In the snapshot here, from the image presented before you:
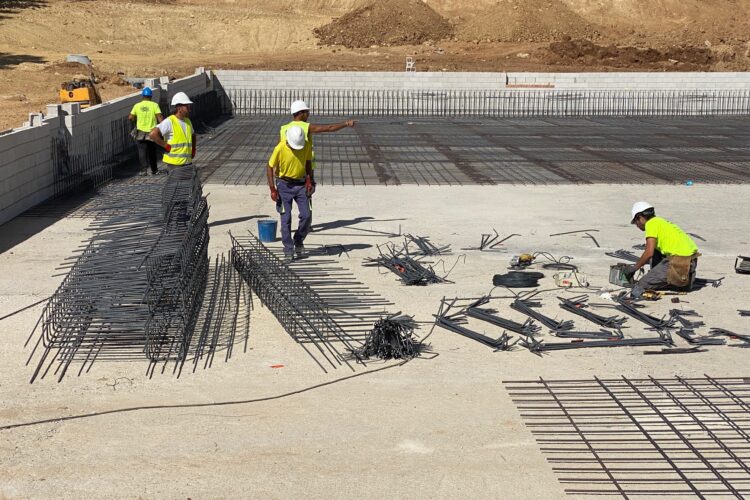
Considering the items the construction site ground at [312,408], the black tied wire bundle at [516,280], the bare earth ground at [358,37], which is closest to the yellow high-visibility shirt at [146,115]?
the construction site ground at [312,408]

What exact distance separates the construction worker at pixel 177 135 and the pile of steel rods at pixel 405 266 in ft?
9.08

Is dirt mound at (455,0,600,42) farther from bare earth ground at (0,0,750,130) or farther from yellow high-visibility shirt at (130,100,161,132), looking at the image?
yellow high-visibility shirt at (130,100,161,132)

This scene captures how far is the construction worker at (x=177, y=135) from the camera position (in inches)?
445

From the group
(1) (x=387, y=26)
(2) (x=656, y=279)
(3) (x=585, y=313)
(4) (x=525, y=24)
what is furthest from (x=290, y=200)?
(4) (x=525, y=24)

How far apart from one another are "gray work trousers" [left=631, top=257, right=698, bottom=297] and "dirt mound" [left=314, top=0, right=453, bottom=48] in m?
37.6

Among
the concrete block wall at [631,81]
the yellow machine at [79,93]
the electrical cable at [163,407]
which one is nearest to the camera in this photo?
the electrical cable at [163,407]

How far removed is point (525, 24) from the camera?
46.9 meters

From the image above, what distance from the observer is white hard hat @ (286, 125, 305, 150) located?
9.95m

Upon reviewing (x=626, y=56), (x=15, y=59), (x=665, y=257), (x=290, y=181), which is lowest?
(x=665, y=257)

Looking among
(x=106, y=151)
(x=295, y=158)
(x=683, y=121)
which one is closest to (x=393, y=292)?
(x=295, y=158)

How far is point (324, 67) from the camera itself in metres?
37.3

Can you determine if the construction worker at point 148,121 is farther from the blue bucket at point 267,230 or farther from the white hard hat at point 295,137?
the white hard hat at point 295,137

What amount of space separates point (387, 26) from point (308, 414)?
42.5 meters

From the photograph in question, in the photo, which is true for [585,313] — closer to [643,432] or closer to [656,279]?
[656,279]
